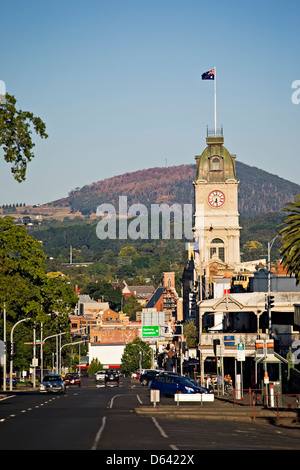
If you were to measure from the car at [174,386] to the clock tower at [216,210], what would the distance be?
92.1 m

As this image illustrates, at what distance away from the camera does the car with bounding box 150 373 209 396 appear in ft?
179

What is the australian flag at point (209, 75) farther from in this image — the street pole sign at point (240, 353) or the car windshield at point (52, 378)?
the street pole sign at point (240, 353)

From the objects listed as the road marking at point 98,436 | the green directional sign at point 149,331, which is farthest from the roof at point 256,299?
the road marking at point 98,436

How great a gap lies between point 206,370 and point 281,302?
61.9 feet

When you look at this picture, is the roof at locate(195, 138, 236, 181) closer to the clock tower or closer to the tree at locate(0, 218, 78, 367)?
the clock tower

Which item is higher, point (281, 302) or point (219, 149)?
point (219, 149)

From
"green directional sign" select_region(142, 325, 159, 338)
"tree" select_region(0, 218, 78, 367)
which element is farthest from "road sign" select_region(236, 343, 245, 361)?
"green directional sign" select_region(142, 325, 159, 338)

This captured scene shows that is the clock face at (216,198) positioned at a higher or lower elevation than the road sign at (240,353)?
higher

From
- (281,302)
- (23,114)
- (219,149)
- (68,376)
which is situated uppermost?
(219,149)

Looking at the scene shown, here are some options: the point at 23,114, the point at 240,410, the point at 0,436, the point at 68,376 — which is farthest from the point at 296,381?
the point at 68,376

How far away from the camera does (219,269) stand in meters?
150

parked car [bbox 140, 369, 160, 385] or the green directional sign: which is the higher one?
the green directional sign

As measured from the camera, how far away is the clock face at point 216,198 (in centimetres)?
15562
